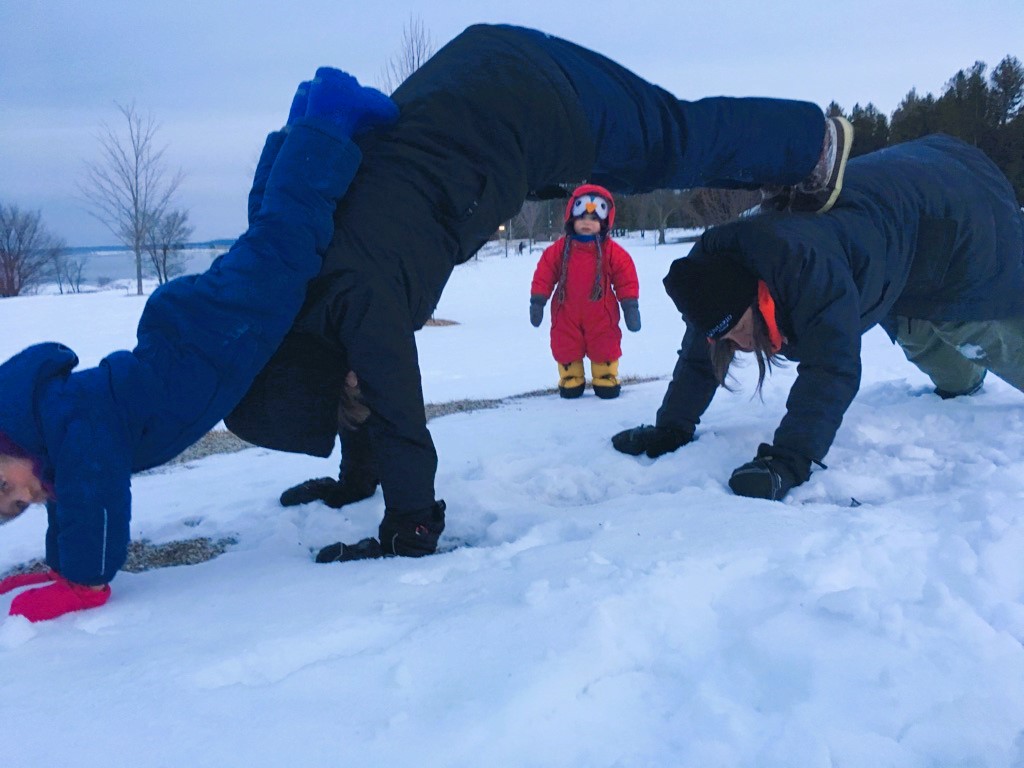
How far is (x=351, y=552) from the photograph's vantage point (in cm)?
218

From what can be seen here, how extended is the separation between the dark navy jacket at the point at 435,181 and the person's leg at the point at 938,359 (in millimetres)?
1611

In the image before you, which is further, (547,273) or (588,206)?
(547,273)

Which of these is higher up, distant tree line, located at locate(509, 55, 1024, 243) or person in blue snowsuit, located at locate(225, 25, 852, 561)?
distant tree line, located at locate(509, 55, 1024, 243)

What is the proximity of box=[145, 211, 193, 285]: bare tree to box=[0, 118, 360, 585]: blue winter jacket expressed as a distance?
2486cm

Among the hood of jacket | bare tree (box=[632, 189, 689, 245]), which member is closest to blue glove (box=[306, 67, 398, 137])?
the hood of jacket

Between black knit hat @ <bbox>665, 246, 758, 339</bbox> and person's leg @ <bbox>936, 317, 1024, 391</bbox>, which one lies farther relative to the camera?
person's leg @ <bbox>936, 317, 1024, 391</bbox>

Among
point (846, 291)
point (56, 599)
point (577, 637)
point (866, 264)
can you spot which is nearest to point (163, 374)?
point (56, 599)

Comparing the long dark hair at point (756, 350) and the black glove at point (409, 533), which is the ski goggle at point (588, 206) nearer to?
the long dark hair at point (756, 350)

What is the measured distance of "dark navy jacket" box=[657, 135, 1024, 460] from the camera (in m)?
2.52

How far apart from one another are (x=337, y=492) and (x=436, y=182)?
122 cm

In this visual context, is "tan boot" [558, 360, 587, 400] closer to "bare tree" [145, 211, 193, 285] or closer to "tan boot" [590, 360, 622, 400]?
"tan boot" [590, 360, 622, 400]

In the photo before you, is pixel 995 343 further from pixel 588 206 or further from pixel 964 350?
pixel 588 206

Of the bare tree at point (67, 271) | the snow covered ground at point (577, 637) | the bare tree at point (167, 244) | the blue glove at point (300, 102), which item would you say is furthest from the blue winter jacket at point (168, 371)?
the bare tree at point (67, 271)

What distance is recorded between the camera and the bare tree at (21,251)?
3791 centimetres
